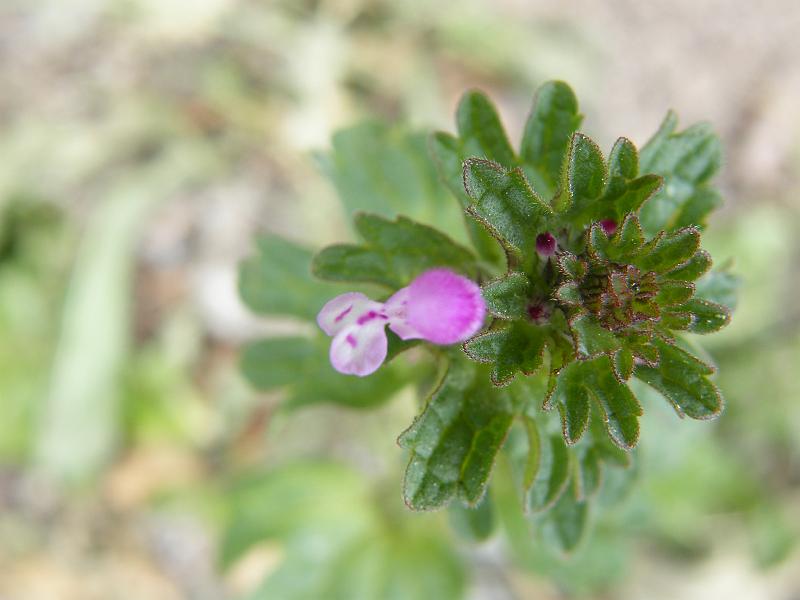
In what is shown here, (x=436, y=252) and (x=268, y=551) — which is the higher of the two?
(x=436, y=252)

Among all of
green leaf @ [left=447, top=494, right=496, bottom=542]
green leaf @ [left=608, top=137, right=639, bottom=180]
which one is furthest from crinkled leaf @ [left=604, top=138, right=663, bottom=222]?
green leaf @ [left=447, top=494, right=496, bottom=542]

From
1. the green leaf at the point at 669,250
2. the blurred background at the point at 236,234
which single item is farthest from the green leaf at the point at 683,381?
the blurred background at the point at 236,234

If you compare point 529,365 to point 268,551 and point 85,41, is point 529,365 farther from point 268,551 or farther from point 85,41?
point 85,41

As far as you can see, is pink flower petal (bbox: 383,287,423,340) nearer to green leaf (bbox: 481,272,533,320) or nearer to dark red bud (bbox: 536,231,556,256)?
green leaf (bbox: 481,272,533,320)

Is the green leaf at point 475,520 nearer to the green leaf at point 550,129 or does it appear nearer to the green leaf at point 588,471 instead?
the green leaf at point 588,471

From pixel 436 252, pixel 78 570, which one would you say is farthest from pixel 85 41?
pixel 436 252

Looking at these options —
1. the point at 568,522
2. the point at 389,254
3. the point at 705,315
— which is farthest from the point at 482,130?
the point at 568,522

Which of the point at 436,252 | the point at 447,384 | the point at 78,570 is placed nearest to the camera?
the point at 447,384
